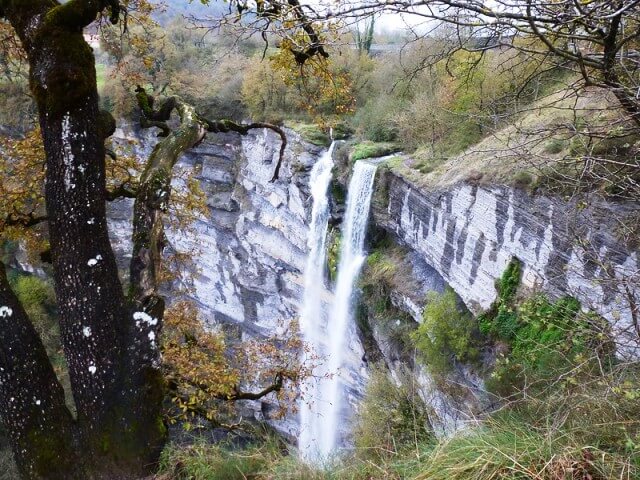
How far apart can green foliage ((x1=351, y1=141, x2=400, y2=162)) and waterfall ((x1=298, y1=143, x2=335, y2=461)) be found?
4.24 feet

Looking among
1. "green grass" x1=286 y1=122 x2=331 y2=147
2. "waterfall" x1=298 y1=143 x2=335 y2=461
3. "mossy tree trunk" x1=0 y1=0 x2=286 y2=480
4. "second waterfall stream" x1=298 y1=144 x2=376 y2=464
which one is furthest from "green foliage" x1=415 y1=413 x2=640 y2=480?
"green grass" x1=286 y1=122 x2=331 y2=147

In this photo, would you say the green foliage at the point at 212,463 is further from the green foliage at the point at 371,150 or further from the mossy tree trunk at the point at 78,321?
the green foliage at the point at 371,150

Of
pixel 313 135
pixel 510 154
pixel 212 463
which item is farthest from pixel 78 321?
pixel 313 135

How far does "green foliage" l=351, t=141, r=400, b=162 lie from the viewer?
1433cm

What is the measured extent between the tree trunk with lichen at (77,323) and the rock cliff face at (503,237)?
4798mm

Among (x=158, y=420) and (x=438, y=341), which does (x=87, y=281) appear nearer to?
(x=158, y=420)

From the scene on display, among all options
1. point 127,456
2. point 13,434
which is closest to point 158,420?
point 127,456

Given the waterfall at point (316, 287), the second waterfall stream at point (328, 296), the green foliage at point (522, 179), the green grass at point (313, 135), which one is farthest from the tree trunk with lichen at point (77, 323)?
the green grass at point (313, 135)

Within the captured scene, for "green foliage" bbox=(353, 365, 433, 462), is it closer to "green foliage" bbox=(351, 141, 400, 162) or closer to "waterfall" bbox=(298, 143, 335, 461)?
"waterfall" bbox=(298, 143, 335, 461)

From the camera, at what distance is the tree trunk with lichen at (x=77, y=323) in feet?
9.98

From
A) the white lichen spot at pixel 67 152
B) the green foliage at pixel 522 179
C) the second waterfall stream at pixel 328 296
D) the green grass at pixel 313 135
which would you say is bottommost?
the second waterfall stream at pixel 328 296

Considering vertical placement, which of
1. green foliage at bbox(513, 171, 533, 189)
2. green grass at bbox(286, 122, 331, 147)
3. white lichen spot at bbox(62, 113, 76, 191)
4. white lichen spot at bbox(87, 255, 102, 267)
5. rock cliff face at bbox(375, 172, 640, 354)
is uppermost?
green grass at bbox(286, 122, 331, 147)

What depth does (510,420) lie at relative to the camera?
294 cm

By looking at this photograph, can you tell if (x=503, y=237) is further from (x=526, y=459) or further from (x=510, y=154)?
(x=526, y=459)
